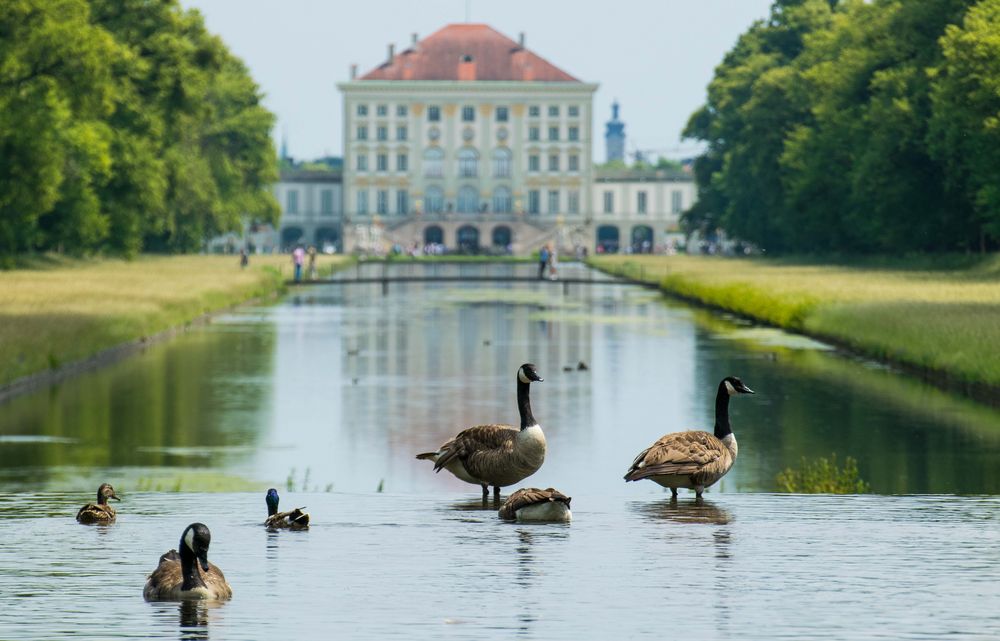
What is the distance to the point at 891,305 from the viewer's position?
156ft

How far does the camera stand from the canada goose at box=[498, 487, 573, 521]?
1358 centimetres

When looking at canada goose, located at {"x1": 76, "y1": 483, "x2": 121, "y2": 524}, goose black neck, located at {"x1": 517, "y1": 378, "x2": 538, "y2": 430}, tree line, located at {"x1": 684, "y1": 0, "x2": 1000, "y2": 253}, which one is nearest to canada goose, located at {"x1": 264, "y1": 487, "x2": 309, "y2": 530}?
canada goose, located at {"x1": 76, "y1": 483, "x2": 121, "y2": 524}

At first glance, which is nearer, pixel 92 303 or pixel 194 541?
pixel 194 541

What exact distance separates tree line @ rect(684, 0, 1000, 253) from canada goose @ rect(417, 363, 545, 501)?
51.0 meters

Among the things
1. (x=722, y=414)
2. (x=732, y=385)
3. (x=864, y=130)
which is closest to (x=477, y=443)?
(x=722, y=414)

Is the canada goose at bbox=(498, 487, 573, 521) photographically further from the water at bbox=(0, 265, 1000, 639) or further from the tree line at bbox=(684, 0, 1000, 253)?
the tree line at bbox=(684, 0, 1000, 253)

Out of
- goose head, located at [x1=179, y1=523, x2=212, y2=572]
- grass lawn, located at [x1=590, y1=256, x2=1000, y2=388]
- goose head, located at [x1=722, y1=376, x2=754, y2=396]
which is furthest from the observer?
grass lawn, located at [x1=590, y1=256, x2=1000, y2=388]

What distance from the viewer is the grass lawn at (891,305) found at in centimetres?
3338

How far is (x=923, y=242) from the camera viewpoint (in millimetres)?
82438

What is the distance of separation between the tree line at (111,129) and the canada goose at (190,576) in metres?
52.4

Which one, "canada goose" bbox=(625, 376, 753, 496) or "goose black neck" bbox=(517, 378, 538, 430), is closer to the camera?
"canada goose" bbox=(625, 376, 753, 496)

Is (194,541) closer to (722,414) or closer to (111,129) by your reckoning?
(722,414)

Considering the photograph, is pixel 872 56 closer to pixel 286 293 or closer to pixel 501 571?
pixel 286 293

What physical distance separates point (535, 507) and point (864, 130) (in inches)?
2880
